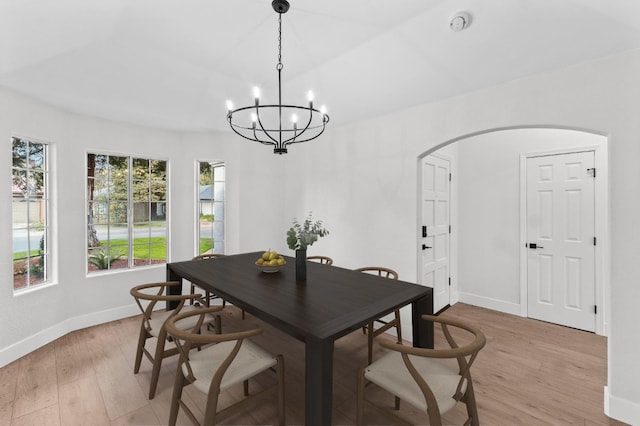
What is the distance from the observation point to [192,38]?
2.25 metres

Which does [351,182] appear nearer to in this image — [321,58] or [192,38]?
[321,58]

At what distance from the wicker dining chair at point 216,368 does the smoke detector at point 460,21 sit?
2.41 metres

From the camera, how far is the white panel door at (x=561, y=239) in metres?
3.34

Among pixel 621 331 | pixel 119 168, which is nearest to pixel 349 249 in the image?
pixel 621 331

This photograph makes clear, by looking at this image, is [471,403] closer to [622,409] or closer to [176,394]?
[622,409]

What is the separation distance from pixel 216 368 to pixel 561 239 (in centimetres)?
400

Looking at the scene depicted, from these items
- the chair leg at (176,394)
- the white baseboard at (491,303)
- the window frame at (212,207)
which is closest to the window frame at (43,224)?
the window frame at (212,207)

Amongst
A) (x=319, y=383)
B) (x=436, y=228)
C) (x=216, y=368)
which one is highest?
(x=436, y=228)

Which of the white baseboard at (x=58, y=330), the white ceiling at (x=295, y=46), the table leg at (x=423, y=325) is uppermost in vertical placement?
the white ceiling at (x=295, y=46)

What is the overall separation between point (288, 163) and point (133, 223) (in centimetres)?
236

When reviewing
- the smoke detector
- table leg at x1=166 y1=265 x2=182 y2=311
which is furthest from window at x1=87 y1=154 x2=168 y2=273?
the smoke detector

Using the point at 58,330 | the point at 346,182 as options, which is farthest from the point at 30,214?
the point at 346,182

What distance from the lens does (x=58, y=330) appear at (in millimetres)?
3256

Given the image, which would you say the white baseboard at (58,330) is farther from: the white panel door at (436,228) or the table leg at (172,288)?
the white panel door at (436,228)
